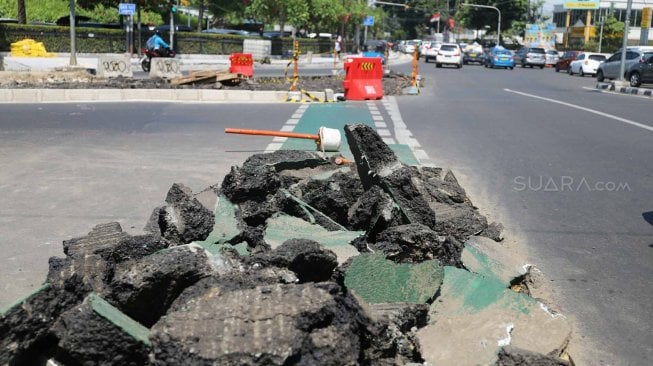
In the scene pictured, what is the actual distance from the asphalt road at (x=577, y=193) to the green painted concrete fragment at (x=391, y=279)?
894 mm

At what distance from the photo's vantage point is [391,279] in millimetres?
4332

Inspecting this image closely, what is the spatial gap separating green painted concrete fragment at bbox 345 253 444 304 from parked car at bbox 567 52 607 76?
4374 centimetres

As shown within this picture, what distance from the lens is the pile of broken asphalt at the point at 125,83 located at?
21.6 metres

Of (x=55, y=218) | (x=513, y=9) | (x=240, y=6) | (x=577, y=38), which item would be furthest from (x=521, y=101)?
(x=513, y=9)

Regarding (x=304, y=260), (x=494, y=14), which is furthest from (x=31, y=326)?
(x=494, y=14)

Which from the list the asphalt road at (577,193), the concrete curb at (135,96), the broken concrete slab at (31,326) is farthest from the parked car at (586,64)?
the broken concrete slab at (31,326)

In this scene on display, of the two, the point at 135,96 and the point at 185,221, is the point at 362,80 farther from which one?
the point at 185,221

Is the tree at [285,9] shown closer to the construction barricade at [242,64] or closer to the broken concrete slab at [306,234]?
the construction barricade at [242,64]

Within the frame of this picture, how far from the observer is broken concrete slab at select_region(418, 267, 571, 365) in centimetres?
382

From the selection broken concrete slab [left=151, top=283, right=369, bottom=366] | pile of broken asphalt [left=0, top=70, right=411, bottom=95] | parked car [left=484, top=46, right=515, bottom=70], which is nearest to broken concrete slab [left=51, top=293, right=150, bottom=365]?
broken concrete slab [left=151, top=283, right=369, bottom=366]

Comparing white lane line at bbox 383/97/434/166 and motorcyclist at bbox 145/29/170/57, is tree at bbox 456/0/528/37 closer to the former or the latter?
motorcyclist at bbox 145/29/170/57

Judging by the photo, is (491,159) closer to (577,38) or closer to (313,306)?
(313,306)

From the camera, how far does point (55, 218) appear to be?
22.4 ft

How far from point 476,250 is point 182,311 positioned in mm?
2523
